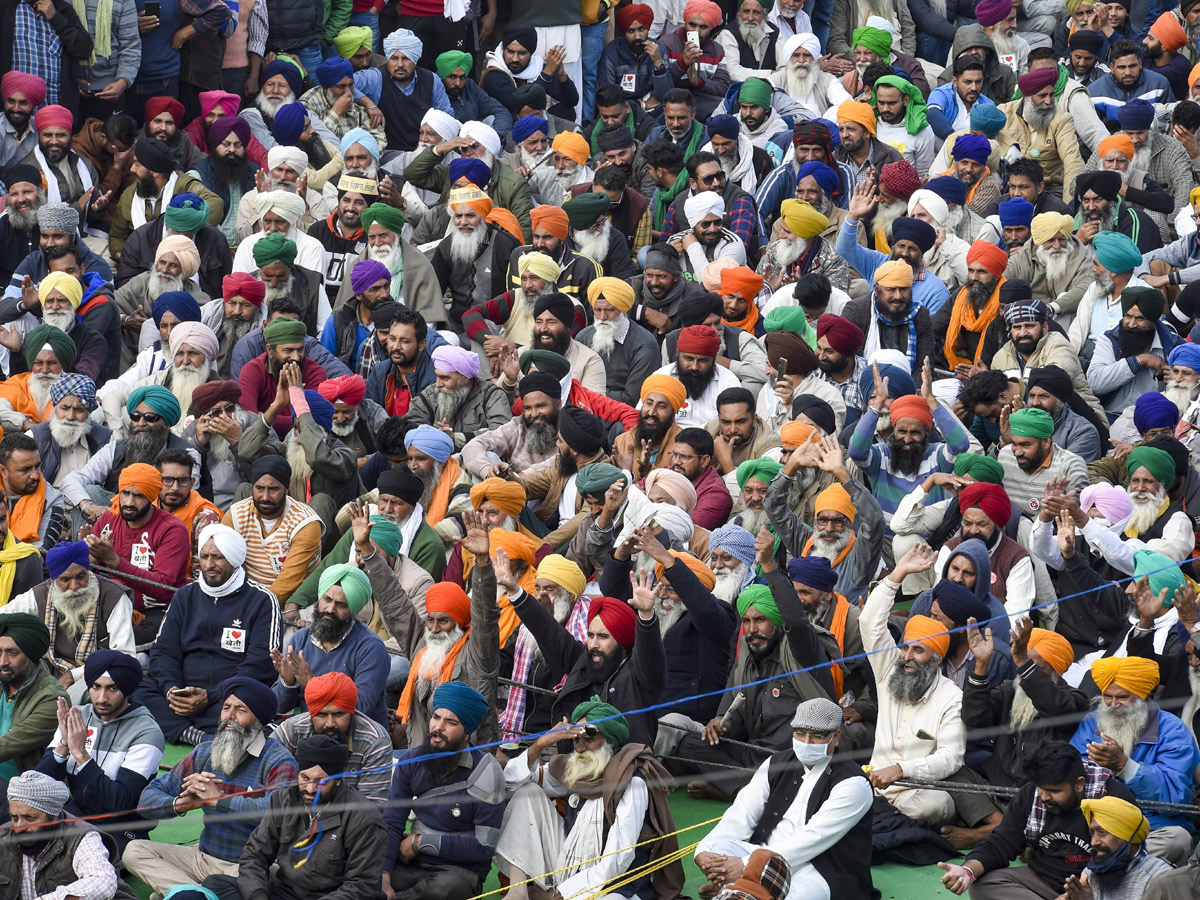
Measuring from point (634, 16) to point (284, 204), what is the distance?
4.56 m

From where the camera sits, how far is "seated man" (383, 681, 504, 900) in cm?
822

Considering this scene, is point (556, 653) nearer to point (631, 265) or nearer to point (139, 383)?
point (139, 383)

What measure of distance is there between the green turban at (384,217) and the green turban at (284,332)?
5.33ft

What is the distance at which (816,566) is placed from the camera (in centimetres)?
932

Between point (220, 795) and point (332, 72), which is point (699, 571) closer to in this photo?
point (220, 795)

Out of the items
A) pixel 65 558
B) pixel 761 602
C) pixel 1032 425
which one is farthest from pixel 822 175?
pixel 65 558

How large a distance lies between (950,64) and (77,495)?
9089mm

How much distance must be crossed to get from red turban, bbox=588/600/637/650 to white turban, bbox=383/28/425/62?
7.46 m

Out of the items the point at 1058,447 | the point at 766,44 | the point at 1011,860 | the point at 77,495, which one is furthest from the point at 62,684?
the point at 766,44

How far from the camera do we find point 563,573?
9.49m


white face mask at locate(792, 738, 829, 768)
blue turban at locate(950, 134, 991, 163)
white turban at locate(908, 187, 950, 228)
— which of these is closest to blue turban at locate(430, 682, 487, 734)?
white face mask at locate(792, 738, 829, 768)

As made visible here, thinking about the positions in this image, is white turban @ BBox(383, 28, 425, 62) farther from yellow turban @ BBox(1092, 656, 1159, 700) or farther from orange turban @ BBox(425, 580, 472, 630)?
yellow turban @ BBox(1092, 656, 1159, 700)

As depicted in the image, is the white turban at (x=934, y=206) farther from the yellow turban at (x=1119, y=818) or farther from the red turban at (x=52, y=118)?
the yellow turban at (x=1119, y=818)

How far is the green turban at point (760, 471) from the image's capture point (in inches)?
413
